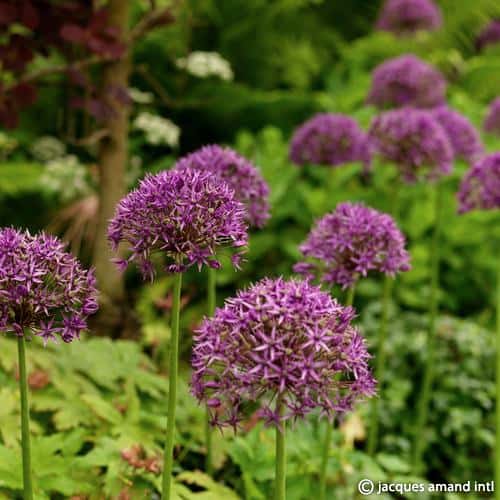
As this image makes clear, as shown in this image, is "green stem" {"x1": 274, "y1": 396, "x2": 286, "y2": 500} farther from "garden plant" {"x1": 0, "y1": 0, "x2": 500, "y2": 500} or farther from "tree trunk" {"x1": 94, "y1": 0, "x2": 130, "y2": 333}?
"tree trunk" {"x1": 94, "y1": 0, "x2": 130, "y2": 333}

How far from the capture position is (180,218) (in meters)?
1.44

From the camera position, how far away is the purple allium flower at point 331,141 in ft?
10.8

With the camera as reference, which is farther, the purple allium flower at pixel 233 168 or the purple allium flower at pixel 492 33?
the purple allium flower at pixel 492 33

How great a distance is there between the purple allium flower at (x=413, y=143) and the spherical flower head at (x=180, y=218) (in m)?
1.75

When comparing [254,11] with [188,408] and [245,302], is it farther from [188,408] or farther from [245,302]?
[245,302]

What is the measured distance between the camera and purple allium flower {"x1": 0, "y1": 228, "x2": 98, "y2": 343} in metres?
1.38

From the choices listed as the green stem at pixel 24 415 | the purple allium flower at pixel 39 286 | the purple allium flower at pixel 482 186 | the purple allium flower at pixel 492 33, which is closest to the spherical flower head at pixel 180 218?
the purple allium flower at pixel 39 286

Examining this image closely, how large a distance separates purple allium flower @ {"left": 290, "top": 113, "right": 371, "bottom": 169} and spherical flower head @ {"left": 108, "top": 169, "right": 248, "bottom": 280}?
1.86 meters

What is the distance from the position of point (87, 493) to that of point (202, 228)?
1.09 meters

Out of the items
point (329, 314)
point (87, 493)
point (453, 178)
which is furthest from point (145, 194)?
point (453, 178)

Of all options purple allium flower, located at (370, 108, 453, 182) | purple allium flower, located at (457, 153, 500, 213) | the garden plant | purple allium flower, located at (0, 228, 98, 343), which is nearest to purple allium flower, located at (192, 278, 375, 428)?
the garden plant

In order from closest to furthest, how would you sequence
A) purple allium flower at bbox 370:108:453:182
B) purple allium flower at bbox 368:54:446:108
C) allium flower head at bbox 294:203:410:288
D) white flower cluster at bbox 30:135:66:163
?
allium flower head at bbox 294:203:410:288
purple allium flower at bbox 370:108:453:182
purple allium flower at bbox 368:54:446:108
white flower cluster at bbox 30:135:66:163

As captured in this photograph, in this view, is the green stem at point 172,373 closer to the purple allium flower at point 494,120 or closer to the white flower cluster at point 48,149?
the purple allium flower at point 494,120

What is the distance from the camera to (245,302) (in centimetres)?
136
